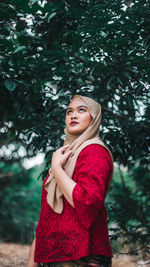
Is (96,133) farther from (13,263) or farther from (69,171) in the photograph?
(13,263)

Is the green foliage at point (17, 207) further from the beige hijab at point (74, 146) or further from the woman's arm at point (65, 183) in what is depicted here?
the woman's arm at point (65, 183)

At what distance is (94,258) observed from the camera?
1.34 meters

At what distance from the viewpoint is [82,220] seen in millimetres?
1294

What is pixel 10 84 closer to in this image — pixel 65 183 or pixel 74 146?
pixel 74 146

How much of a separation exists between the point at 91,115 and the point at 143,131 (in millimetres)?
1093

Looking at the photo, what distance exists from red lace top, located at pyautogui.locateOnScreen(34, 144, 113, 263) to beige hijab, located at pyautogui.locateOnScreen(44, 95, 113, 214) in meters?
0.03

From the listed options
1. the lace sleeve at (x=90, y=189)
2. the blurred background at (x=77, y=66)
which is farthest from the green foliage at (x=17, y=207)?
the lace sleeve at (x=90, y=189)

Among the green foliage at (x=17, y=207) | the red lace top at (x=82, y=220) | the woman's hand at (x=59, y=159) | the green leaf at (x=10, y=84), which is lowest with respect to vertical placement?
the green foliage at (x=17, y=207)

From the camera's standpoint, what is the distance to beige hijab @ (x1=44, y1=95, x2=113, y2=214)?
1.41m

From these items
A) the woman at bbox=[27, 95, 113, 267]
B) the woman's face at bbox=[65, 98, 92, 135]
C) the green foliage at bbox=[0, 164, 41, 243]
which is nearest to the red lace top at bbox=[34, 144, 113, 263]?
the woman at bbox=[27, 95, 113, 267]

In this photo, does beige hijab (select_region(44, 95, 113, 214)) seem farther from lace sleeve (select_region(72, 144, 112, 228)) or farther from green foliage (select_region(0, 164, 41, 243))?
green foliage (select_region(0, 164, 41, 243))

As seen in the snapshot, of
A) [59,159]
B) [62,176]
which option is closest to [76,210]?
[62,176]

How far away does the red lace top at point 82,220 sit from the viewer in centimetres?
127

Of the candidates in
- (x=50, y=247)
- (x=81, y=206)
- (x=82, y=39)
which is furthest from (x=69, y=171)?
(x=82, y=39)
